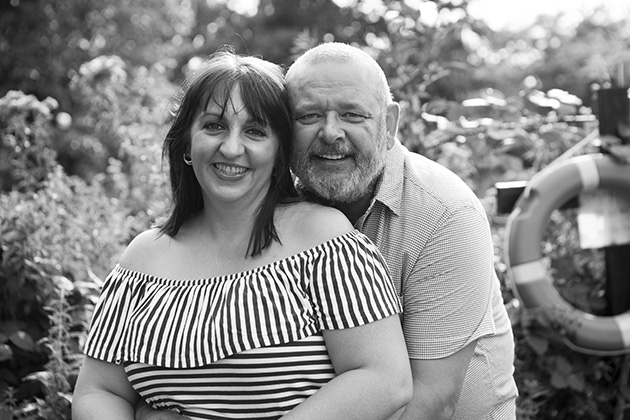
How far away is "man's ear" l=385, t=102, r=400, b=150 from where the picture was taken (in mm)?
2145

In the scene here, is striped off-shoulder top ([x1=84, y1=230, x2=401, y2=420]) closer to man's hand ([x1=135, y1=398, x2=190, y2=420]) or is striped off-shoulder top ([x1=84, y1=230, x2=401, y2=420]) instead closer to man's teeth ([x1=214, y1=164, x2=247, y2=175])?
man's hand ([x1=135, y1=398, x2=190, y2=420])

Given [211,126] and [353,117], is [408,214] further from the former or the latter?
[211,126]

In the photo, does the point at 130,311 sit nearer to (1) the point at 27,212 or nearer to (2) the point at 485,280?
(2) the point at 485,280

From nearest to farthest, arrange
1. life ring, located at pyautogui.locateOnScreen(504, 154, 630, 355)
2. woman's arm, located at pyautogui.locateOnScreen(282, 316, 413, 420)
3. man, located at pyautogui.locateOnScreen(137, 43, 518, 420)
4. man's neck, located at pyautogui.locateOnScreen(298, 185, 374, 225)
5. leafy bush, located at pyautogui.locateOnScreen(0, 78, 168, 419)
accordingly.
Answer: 1. woman's arm, located at pyautogui.locateOnScreen(282, 316, 413, 420)
2. man, located at pyautogui.locateOnScreen(137, 43, 518, 420)
3. man's neck, located at pyautogui.locateOnScreen(298, 185, 374, 225)
4. leafy bush, located at pyautogui.locateOnScreen(0, 78, 168, 419)
5. life ring, located at pyautogui.locateOnScreen(504, 154, 630, 355)

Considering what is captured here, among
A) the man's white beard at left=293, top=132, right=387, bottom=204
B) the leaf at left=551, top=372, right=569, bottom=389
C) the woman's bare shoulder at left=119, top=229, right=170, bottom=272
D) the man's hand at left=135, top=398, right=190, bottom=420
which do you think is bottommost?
the leaf at left=551, top=372, right=569, bottom=389

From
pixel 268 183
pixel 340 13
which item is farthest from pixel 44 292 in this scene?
pixel 340 13

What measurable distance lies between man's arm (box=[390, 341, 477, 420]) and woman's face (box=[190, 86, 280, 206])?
24.3 inches

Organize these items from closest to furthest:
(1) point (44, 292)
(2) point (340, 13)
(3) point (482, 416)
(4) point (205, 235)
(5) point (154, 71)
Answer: (4) point (205, 235)
(3) point (482, 416)
(1) point (44, 292)
(5) point (154, 71)
(2) point (340, 13)

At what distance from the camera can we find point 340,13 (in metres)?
16.3

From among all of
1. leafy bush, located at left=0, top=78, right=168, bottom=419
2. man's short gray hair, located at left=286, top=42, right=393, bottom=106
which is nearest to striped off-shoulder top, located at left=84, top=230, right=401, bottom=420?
man's short gray hair, located at left=286, top=42, right=393, bottom=106

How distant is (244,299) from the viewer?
1.83m

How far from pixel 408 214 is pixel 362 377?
489 millimetres

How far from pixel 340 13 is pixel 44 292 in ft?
46.7

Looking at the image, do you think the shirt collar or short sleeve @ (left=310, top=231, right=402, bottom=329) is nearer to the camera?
short sleeve @ (left=310, top=231, right=402, bottom=329)
